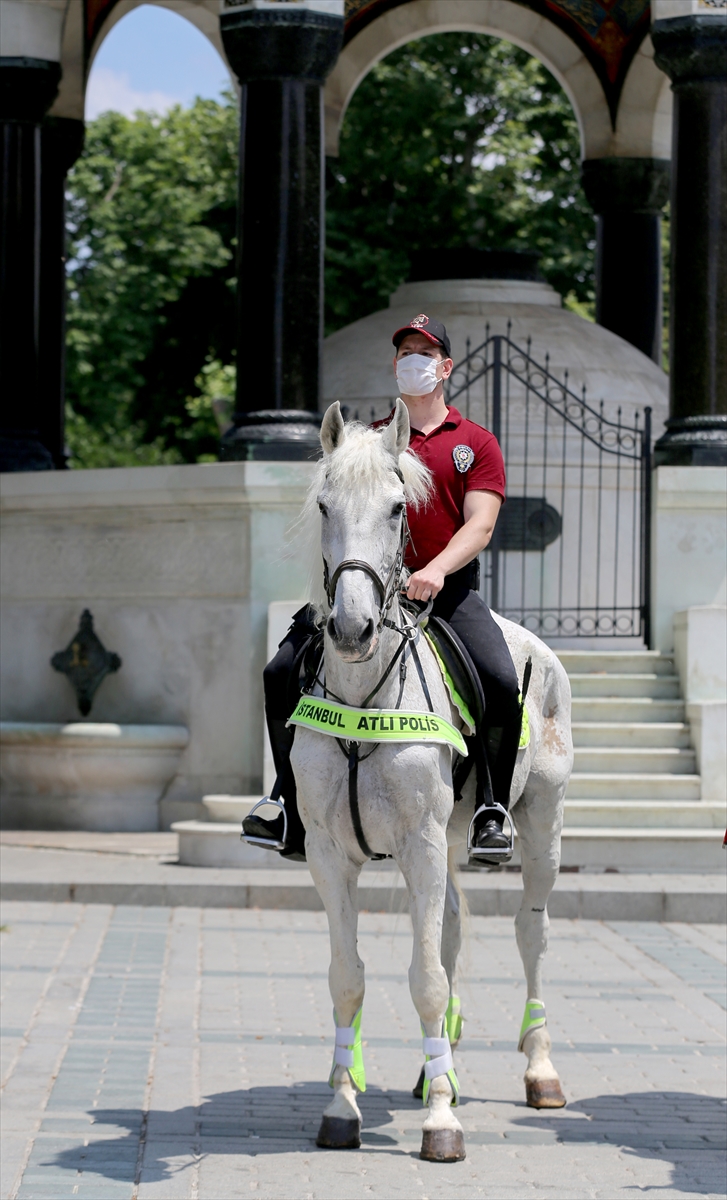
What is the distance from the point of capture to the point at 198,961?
959cm

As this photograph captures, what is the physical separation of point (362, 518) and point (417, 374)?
0.92 metres

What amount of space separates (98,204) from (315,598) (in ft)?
108

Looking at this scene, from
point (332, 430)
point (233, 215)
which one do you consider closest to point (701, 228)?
point (332, 430)

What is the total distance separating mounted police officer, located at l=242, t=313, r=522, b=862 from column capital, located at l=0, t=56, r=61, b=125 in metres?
9.48

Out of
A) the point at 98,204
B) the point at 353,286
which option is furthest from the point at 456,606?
the point at 98,204

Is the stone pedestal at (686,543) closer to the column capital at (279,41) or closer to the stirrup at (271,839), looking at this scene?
the column capital at (279,41)

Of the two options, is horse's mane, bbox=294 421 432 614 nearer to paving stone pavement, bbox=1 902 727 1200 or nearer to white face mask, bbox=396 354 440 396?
white face mask, bbox=396 354 440 396

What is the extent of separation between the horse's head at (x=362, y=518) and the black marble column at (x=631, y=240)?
1356 cm

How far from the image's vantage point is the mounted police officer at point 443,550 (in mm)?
6512

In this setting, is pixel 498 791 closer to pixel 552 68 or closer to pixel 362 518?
pixel 362 518

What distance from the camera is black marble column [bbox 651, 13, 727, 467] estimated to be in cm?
1364

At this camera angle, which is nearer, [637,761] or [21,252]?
[637,761]

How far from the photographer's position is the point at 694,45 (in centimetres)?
1361

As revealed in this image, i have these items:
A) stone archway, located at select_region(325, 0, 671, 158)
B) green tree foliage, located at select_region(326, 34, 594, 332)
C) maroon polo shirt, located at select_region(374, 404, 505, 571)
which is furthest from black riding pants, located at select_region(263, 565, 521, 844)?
green tree foliage, located at select_region(326, 34, 594, 332)
